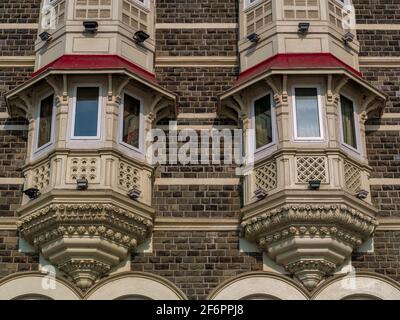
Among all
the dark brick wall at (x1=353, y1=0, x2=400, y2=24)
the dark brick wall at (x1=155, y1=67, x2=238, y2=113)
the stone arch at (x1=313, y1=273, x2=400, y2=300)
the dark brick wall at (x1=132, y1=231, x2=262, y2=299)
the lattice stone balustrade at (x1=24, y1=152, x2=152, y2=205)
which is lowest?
the stone arch at (x1=313, y1=273, x2=400, y2=300)

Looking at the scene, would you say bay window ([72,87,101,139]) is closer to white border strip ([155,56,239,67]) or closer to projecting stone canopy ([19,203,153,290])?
projecting stone canopy ([19,203,153,290])

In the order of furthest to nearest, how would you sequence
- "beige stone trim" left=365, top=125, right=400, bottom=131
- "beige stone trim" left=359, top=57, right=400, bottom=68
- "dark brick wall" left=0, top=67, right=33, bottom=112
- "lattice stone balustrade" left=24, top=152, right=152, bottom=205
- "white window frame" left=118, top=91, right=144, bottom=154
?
"beige stone trim" left=359, top=57, right=400, bottom=68 < "dark brick wall" left=0, top=67, right=33, bottom=112 < "beige stone trim" left=365, top=125, right=400, bottom=131 < "white window frame" left=118, top=91, right=144, bottom=154 < "lattice stone balustrade" left=24, top=152, right=152, bottom=205

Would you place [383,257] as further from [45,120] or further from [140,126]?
[45,120]

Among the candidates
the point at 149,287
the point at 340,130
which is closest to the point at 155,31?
the point at 340,130

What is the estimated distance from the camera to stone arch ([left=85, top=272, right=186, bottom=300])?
14578mm

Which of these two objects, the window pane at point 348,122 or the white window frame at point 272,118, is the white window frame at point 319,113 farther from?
the window pane at point 348,122

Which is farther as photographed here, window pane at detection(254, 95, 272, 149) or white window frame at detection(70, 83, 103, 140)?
window pane at detection(254, 95, 272, 149)

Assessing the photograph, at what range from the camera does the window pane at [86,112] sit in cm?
1557

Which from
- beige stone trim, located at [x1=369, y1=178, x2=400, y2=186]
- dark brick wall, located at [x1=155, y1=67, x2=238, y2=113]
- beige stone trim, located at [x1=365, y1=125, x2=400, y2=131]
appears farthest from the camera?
dark brick wall, located at [x1=155, y1=67, x2=238, y2=113]

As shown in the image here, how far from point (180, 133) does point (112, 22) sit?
2305 mm

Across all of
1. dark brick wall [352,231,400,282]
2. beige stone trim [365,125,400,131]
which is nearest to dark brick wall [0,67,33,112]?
beige stone trim [365,125,400,131]

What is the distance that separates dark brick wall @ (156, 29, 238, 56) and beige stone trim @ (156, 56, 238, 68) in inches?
5.1

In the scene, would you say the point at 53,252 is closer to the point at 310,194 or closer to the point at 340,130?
the point at 310,194

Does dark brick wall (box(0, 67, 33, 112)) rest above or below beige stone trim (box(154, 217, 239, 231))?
above
